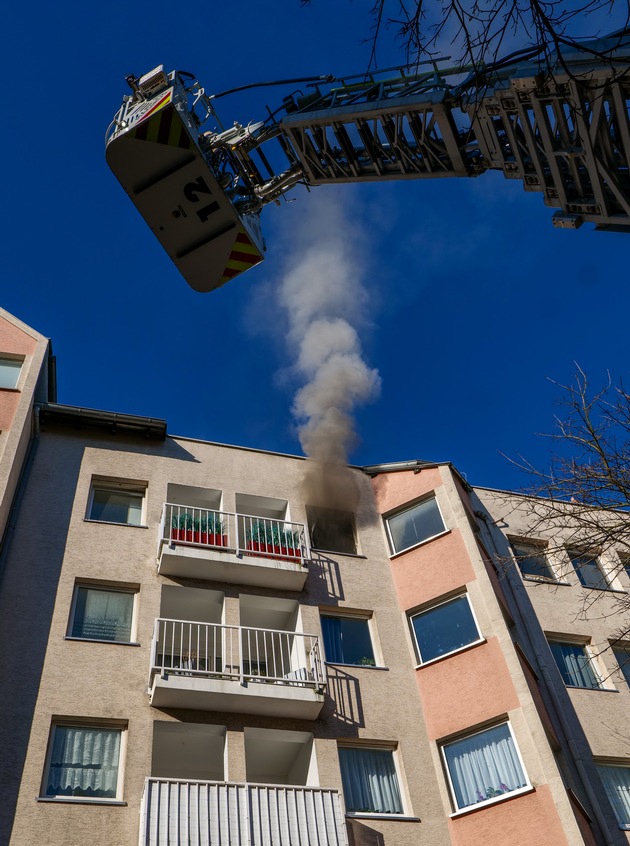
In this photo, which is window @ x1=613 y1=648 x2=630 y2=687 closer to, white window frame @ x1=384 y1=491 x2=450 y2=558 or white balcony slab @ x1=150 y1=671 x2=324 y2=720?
white window frame @ x1=384 y1=491 x2=450 y2=558

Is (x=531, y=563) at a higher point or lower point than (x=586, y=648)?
higher

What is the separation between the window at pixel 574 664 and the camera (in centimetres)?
1748

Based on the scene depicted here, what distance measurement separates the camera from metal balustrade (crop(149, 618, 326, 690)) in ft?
46.9

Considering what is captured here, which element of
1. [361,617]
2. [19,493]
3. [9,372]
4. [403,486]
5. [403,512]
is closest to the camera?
[19,493]

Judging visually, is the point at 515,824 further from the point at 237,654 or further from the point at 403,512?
the point at 403,512

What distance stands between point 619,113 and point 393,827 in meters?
11.8

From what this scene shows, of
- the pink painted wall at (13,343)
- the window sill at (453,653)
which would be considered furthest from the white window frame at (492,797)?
the pink painted wall at (13,343)

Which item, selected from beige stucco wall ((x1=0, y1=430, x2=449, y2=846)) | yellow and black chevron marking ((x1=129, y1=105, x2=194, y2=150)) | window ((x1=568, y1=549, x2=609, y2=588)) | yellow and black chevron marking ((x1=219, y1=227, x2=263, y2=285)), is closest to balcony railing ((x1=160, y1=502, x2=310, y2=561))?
beige stucco wall ((x1=0, y1=430, x2=449, y2=846))

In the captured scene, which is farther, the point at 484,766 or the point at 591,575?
the point at 591,575

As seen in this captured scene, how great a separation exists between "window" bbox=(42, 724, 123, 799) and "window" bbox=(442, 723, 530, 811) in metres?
6.04

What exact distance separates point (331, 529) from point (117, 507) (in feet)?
16.8

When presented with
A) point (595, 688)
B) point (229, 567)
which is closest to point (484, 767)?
point (595, 688)

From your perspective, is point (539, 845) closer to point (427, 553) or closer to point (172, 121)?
point (427, 553)

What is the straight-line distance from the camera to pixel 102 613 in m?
15.2
